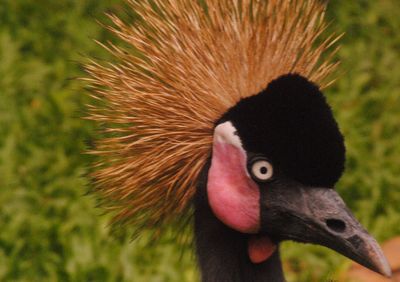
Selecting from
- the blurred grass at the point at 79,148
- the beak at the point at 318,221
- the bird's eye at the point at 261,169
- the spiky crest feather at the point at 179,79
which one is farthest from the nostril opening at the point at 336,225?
the blurred grass at the point at 79,148

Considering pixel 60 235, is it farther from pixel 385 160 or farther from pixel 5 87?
pixel 385 160

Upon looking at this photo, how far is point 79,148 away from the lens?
3998 mm

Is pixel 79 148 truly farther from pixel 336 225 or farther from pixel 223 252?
pixel 336 225

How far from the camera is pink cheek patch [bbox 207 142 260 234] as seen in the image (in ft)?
6.74

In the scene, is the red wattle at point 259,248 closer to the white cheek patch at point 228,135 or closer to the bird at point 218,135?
the bird at point 218,135

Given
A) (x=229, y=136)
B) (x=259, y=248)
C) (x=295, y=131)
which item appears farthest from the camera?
(x=259, y=248)

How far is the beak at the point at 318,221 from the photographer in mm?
1959

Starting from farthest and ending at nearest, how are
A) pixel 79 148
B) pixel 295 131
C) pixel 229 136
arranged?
pixel 79 148 < pixel 229 136 < pixel 295 131

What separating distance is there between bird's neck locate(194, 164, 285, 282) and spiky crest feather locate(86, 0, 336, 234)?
60mm

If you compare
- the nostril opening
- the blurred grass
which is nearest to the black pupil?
the nostril opening

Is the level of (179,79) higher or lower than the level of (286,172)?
higher

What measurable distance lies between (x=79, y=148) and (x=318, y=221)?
7.01 ft

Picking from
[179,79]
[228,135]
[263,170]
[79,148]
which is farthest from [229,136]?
[79,148]

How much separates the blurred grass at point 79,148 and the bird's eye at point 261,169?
94 centimetres
